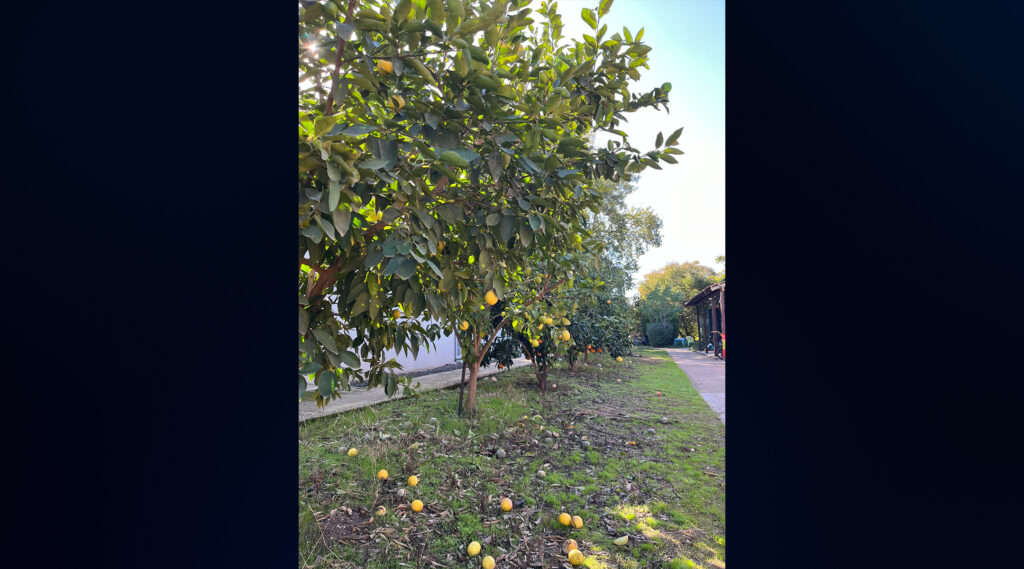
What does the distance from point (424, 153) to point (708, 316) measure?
515cm

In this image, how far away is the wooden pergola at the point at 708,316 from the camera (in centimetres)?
420

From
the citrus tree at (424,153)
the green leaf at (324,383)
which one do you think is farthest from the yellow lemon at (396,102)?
the green leaf at (324,383)

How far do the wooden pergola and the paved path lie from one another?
22cm

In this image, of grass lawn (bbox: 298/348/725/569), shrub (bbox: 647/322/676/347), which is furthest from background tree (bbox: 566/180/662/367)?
shrub (bbox: 647/322/676/347)

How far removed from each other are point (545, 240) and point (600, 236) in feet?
7.46

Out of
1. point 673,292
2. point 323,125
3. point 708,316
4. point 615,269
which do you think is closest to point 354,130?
point 323,125

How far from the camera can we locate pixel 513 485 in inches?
77.4

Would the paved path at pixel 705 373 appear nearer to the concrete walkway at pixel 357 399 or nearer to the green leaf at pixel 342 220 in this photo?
the concrete walkway at pixel 357 399

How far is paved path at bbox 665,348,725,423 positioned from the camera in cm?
382

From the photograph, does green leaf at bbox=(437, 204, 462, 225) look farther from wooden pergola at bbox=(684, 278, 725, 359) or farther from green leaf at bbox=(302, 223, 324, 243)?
wooden pergola at bbox=(684, 278, 725, 359)

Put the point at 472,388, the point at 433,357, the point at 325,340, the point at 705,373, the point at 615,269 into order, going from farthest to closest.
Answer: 1. the point at 433,357
2. the point at 705,373
3. the point at 615,269
4. the point at 472,388
5. the point at 325,340

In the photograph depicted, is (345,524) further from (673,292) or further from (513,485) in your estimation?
(673,292)
